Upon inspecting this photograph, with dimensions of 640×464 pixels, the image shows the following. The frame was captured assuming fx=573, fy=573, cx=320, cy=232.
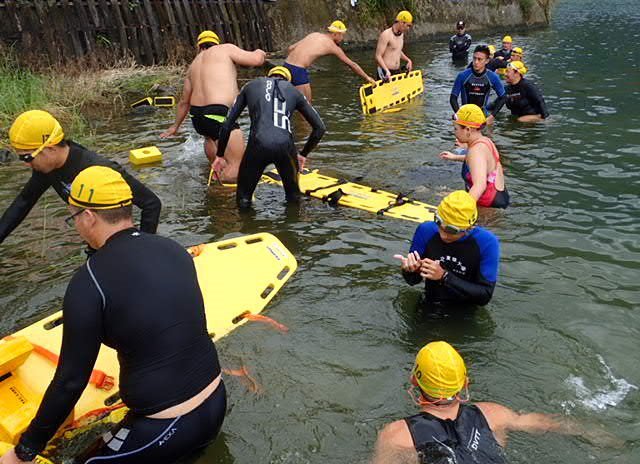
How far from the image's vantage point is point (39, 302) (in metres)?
4.96

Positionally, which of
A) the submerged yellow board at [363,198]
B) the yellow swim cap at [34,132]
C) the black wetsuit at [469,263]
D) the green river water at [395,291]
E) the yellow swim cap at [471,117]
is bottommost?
the green river water at [395,291]

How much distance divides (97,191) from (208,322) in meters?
2.11

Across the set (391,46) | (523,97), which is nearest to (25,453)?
(523,97)

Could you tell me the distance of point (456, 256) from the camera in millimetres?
4277

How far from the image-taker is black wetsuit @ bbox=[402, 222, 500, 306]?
4191 millimetres

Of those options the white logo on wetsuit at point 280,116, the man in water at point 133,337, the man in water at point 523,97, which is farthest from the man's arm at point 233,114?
the man in water at point 523,97

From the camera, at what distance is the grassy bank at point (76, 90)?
965cm

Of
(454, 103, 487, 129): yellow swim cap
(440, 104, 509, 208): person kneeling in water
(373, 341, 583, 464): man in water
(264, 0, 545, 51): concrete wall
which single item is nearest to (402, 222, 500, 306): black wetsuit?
(373, 341, 583, 464): man in water

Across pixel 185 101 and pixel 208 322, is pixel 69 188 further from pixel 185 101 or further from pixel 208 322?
pixel 185 101

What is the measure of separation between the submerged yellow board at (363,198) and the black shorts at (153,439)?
4.08 m

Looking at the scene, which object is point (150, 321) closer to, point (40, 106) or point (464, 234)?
point (464, 234)

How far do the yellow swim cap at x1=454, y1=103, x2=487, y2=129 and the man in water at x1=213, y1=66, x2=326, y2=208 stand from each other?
61.4 inches

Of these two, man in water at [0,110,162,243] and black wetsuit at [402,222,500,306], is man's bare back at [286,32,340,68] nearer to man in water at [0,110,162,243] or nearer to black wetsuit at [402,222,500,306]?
man in water at [0,110,162,243]

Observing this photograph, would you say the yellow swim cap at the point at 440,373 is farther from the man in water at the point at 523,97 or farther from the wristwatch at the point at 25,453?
the man in water at the point at 523,97
